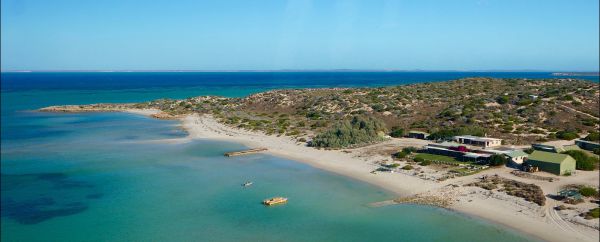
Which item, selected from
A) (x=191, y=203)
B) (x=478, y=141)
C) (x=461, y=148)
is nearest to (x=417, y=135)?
(x=478, y=141)

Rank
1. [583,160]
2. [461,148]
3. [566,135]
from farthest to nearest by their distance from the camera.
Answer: [566,135], [461,148], [583,160]

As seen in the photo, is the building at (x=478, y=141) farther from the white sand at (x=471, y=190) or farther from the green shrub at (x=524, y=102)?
the green shrub at (x=524, y=102)

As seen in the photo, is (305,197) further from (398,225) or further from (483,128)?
Result: (483,128)

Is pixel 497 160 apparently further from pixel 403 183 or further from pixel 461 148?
pixel 403 183

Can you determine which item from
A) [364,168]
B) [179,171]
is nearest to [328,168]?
[364,168]

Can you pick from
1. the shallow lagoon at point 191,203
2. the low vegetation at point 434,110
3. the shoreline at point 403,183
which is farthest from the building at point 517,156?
the shallow lagoon at point 191,203

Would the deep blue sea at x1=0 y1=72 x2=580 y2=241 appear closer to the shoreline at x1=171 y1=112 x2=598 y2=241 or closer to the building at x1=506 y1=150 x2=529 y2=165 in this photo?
the shoreline at x1=171 y1=112 x2=598 y2=241
